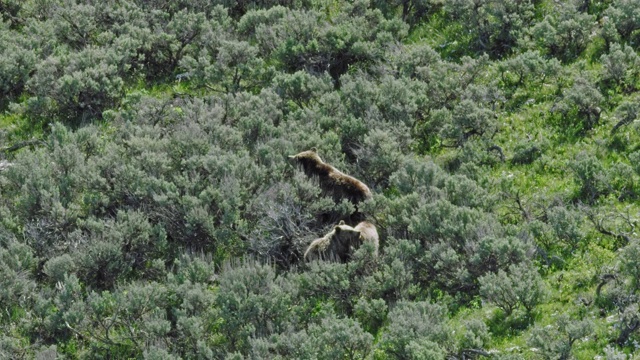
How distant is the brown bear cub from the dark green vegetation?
34cm

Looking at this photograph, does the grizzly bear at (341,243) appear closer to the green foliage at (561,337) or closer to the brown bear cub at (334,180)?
the brown bear cub at (334,180)

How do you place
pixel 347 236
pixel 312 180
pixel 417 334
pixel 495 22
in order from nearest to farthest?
pixel 417 334, pixel 347 236, pixel 312 180, pixel 495 22

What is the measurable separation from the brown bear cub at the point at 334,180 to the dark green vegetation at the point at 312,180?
34 cm

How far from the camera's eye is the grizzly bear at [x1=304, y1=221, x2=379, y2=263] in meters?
15.8

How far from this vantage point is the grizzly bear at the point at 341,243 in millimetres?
15766

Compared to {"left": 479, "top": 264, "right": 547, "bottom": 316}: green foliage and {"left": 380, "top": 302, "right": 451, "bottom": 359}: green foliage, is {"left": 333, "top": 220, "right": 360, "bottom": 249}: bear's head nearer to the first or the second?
{"left": 380, "top": 302, "right": 451, "bottom": 359}: green foliage

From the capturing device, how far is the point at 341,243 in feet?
51.9

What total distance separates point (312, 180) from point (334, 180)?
1.20 feet

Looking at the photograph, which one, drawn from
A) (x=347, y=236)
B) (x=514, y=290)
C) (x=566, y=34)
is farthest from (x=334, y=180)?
(x=566, y=34)

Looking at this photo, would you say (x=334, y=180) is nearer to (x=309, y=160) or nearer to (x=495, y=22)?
(x=309, y=160)

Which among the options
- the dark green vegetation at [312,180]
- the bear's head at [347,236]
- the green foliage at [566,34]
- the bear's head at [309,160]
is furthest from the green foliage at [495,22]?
the bear's head at [347,236]

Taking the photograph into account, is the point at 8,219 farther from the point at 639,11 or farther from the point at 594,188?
the point at 639,11

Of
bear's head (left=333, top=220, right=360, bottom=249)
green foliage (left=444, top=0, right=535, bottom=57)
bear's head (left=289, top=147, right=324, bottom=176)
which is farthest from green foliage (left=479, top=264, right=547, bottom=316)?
green foliage (left=444, top=0, right=535, bottom=57)

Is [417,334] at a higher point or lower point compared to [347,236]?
lower
